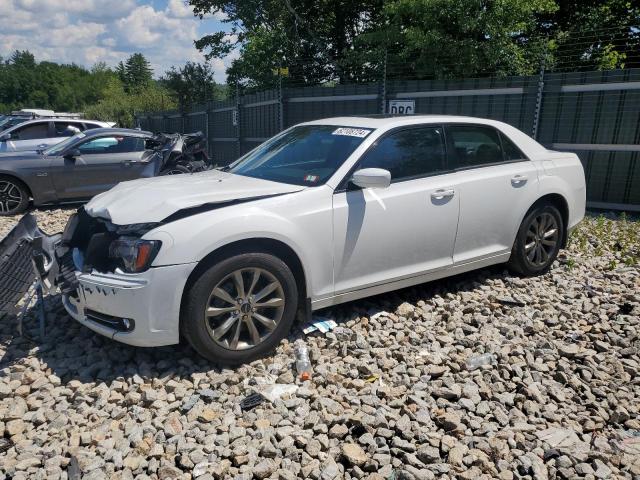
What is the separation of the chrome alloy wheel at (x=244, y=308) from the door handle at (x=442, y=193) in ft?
5.07

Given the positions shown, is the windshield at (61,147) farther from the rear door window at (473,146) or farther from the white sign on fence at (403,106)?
the rear door window at (473,146)

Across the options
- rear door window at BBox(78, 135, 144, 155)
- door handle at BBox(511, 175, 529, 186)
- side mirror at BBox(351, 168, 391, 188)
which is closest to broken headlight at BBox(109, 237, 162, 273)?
side mirror at BBox(351, 168, 391, 188)

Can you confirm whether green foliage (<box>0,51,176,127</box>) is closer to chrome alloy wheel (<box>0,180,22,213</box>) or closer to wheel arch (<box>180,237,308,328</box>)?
chrome alloy wheel (<box>0,180,22,213</box>)

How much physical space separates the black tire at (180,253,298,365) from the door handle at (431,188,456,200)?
1.45 m

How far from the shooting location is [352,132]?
14.1 feet

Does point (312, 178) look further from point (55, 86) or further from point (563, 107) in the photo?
point (55, 86)

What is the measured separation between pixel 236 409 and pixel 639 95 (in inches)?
331

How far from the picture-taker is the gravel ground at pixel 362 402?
2.67 m

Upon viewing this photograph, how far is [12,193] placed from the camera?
358 inches

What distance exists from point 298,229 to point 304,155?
98cm

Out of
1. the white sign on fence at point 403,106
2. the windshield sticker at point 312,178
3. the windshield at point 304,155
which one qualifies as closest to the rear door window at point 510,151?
the windshield at point 304,155

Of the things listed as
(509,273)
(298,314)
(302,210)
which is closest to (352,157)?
(302,210)

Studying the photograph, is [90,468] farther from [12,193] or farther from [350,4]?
[350,4]

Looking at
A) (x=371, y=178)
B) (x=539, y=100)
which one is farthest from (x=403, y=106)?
(x=371, y=178)
